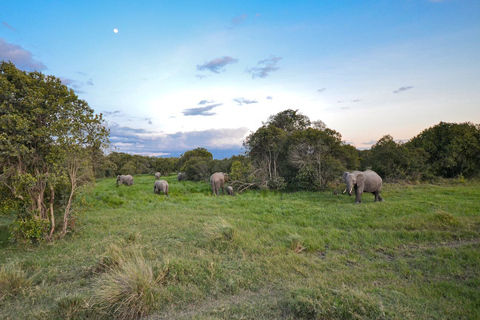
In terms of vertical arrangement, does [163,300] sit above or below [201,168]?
below

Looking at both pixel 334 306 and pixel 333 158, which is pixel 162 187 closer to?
pixel 333 158

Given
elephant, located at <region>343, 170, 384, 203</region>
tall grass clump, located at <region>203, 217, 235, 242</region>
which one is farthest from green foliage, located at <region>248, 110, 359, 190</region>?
tall grass clump, located at <region>203, 217, 235, 242</region>

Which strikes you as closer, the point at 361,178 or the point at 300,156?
the point at 361,178

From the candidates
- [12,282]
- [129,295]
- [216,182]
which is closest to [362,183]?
[216,182]

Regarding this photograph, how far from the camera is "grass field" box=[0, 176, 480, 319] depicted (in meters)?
3.94

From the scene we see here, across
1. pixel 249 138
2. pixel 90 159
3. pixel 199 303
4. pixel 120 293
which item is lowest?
pixel 199 303

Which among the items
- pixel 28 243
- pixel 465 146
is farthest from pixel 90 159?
pixel 465 146

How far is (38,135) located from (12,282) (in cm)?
425

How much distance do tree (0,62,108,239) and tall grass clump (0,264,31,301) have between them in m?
2.93

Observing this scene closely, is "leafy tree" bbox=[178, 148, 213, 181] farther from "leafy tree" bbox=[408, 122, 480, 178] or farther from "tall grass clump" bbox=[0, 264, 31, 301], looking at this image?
"tall grass clump" bbox=[0, 264, 31, 301]

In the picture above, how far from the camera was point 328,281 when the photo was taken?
4.75 m

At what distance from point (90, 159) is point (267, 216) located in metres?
7.43

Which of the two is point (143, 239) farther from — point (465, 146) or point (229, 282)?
point (465, 146)

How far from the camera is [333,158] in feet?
61.2
